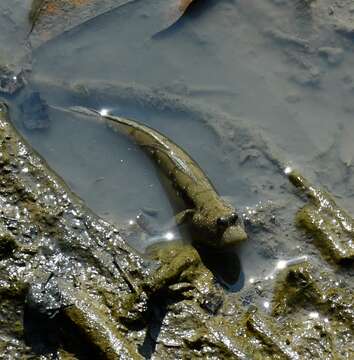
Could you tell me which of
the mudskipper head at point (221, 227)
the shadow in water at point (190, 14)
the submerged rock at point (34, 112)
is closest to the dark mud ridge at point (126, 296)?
the mudskipper head at point (221, 227)

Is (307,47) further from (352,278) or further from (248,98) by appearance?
(352,278)

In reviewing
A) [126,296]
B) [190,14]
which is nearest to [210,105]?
[190,14]

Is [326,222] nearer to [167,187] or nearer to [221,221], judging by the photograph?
[221,221]

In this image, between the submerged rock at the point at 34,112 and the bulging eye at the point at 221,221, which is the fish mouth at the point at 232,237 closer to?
the bulging eye at the point at 221,221

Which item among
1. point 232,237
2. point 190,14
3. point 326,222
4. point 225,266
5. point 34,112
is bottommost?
point 326,222

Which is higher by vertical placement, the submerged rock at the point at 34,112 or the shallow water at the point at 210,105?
the submerged rock at the point at 34,112

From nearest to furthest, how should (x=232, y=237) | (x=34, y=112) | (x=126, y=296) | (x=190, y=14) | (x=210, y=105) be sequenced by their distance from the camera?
(x=126, y=296) < (x=232, y=237) < (x=34, y=112) < (x=210, y=105) < (x=190, y=14)
